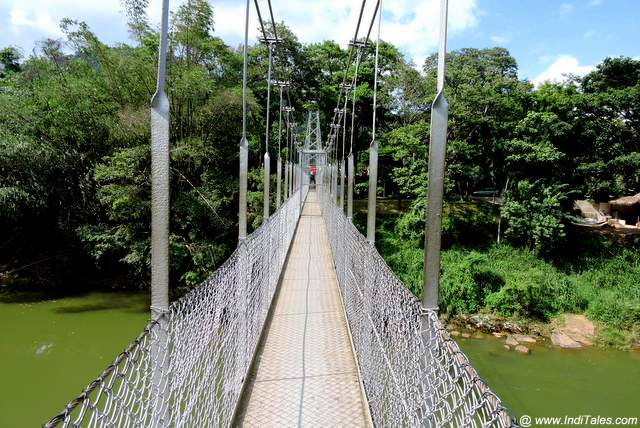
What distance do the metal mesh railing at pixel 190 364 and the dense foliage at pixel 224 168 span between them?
6881mm

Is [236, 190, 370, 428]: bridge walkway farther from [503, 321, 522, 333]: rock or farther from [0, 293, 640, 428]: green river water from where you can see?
[503, 321, 522, 333]: rock

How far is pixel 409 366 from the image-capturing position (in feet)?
4.80

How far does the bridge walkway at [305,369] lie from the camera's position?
192 centimetres

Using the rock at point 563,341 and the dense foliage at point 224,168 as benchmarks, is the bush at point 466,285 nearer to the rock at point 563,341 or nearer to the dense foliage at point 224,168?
the dense foliage at point 224,168

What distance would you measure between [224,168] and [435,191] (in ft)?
30.9

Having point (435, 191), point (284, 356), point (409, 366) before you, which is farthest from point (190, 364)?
point (284, 356)

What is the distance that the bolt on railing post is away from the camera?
144 cm

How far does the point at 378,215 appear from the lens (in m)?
14.7

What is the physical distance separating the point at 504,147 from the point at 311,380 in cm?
987

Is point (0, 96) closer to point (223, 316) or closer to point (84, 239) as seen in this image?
point (84, 239)

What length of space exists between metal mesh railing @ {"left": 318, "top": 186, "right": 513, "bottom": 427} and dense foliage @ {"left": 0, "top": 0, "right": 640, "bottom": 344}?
278 inches

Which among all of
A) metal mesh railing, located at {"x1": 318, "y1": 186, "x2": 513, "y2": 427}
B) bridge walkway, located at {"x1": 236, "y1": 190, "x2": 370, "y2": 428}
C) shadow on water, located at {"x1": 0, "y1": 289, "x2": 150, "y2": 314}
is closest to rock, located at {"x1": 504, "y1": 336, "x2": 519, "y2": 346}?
bridge walkway, located at {"x1": 236, "y1": 190, "x2": 370, "y2": 428}

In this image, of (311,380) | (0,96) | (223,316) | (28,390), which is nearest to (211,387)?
(223,316)

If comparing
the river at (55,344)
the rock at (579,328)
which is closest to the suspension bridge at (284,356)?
the river at (55,344)
